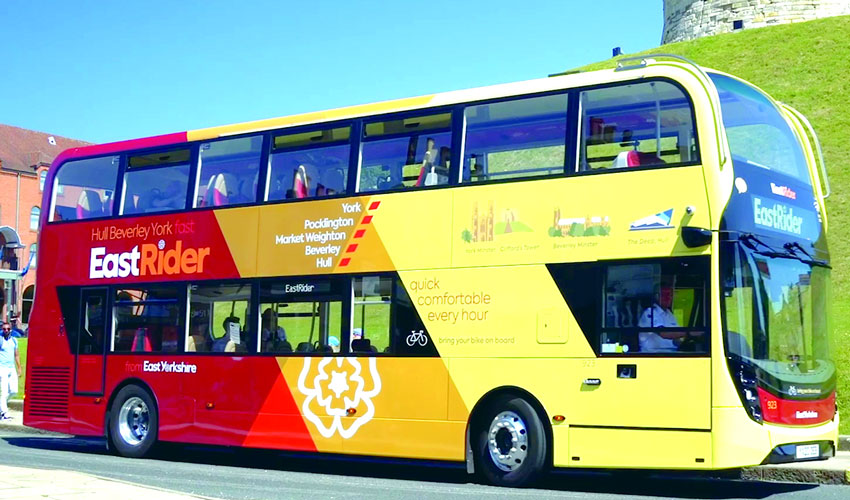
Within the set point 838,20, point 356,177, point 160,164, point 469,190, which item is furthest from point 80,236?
point 838,20

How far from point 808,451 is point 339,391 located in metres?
5.91

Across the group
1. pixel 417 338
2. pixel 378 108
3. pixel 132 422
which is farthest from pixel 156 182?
pixel 417 338

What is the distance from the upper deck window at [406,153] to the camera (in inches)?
569

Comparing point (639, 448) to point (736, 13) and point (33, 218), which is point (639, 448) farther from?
point (33, 218)

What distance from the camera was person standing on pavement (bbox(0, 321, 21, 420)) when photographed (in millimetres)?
23844

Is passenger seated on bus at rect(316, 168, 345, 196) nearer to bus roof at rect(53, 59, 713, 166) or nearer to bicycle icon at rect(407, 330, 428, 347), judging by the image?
bus roof at rect(53, 59, 713, 166)

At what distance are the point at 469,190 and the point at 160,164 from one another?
583 cm

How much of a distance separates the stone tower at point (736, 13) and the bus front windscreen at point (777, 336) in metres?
55.7

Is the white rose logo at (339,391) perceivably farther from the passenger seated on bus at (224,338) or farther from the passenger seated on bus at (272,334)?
the passenger seated on bus at (224,338)

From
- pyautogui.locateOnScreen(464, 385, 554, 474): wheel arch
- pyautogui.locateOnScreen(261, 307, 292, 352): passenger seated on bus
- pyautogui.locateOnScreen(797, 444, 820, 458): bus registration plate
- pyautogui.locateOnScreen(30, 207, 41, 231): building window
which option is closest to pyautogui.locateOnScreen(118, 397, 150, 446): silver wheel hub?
pyautogui.locateOnScreen(261, 307, 292, 352): passenger seated on bus

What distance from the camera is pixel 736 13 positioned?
222 feet

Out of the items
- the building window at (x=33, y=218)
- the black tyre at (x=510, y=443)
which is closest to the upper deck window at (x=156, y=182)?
the black tyre at (x=510, y=443)

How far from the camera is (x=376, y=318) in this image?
1503 centimetres

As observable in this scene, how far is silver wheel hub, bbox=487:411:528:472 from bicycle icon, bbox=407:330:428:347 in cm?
141
